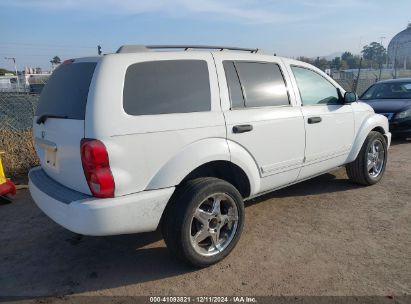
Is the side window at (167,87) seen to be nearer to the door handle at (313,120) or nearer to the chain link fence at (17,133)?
the door handle at (313,120)

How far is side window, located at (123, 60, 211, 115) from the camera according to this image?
3.02 m

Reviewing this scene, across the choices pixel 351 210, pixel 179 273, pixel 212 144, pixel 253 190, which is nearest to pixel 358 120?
pixel 351 210

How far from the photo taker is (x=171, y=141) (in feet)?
10.2

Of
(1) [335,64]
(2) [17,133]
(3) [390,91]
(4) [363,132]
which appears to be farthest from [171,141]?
(1) [335,64]

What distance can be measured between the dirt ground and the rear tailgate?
861 millimetres

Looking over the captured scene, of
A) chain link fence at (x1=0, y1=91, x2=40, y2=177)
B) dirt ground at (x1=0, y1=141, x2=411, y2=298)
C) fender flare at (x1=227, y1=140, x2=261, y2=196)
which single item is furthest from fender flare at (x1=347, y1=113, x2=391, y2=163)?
chain link fence at (x1=0, y1=91, x2=40, y2=177)

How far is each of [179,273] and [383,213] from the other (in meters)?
2.64

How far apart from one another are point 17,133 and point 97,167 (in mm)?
5140

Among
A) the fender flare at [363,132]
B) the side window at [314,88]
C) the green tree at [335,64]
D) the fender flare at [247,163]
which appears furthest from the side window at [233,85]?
the green tree at [335,64]

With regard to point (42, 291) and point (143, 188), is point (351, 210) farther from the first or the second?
point (42, 291)

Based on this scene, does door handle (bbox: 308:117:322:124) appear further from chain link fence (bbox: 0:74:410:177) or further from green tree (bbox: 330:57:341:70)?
green tree (bbox: 330:57:341:70)

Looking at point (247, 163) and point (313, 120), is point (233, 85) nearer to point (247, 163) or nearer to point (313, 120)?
point (247, 163)

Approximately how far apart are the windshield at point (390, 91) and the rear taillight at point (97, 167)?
8.62 metres

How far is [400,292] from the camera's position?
2.93 metres
